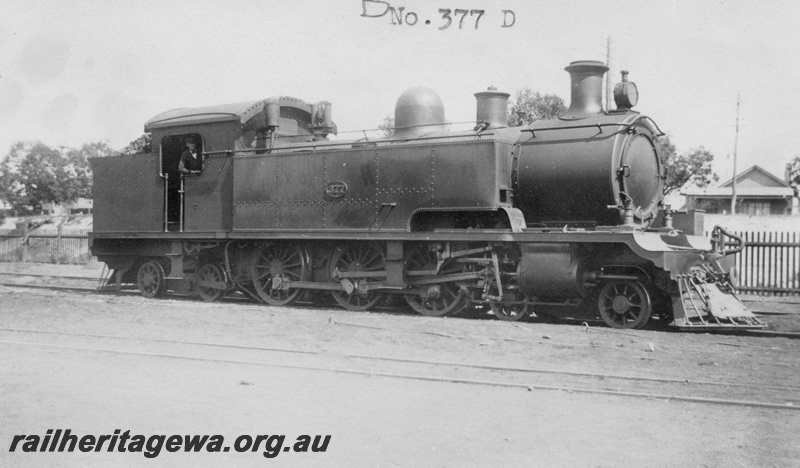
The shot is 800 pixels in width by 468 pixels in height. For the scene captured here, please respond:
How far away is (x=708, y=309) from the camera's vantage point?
9000 mm

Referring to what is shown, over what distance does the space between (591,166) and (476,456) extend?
19.6ft

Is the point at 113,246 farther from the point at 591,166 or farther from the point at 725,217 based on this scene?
the point at 725,217

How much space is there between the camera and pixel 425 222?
1072 cm

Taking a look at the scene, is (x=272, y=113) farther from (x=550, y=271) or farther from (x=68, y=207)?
(x=68, y=207)

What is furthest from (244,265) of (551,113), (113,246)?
(551,113)

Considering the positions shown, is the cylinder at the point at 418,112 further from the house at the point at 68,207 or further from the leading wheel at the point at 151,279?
the house at the point at 68,207

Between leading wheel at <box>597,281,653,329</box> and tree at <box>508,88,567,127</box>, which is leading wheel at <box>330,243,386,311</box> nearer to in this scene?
leading wheel at <box>597,281,653,329</box>

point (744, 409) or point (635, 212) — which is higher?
point (635, 212)

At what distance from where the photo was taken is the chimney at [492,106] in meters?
10.7

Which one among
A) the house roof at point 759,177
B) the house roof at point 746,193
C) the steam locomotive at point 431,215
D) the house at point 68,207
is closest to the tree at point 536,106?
the steam locomotive at point 431,215

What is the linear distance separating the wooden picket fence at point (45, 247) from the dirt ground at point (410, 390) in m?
17.5

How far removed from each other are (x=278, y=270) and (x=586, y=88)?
18.9ft

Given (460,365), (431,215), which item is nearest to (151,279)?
(431,215)

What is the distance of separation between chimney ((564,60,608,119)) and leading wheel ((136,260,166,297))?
26.4ft
